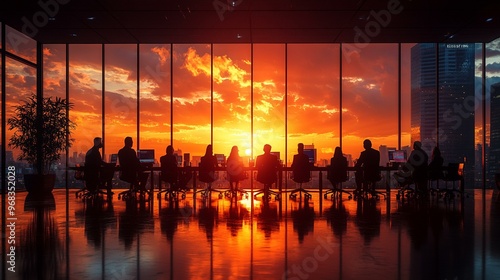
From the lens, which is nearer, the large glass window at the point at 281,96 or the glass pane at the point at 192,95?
the large glass window at the point at 281,96

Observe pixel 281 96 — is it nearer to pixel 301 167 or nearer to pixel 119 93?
pixel 301 167

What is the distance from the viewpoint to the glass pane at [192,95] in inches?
598

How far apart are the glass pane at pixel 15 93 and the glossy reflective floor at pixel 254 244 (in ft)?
16.9

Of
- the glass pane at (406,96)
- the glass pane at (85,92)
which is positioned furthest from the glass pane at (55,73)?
the glass pane at (406,96)

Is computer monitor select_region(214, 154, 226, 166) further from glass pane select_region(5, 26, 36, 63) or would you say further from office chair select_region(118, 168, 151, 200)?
glass pane select_region(5, 26, 36, 63)

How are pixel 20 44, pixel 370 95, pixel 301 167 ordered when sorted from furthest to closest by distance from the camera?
pixel 370 95 < pixel 20 44 < pixel 301 167

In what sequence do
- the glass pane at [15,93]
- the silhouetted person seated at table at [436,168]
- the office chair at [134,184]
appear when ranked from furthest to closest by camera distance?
the glass pane at [15,93] → the silhouetted person seated at table at [436,168] → the office chair at [134,184]

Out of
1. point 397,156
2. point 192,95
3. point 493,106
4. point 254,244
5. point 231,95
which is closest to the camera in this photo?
point 254,244

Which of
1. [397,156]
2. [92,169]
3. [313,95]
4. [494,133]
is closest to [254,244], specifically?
[92,169]

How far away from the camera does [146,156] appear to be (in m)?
13.6

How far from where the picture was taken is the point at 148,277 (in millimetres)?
3764

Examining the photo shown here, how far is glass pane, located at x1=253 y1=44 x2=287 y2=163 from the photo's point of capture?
15.0m

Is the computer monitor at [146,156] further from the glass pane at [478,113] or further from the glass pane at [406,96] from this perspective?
the glass pane at [478,113]

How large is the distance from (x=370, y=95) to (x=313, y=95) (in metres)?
1.74
